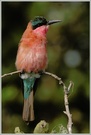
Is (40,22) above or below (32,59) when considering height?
above

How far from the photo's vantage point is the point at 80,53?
139 inches

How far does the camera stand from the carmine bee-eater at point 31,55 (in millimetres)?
1942

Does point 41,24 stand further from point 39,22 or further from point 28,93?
point 28,93

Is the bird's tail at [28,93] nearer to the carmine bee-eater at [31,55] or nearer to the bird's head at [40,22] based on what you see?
the carmine bee-eater at [31,55]

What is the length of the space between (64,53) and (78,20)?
0.28 meters

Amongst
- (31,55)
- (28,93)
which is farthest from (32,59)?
(28,93)

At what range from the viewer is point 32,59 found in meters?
2.01

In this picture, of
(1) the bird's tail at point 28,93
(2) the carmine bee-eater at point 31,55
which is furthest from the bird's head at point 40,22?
(1) the bird's tail at point 28,93

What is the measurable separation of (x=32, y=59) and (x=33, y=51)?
0.04 m

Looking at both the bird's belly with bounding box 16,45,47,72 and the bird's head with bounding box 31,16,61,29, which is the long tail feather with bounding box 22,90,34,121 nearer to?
the bird's belly with bounding box 16,45,47,72

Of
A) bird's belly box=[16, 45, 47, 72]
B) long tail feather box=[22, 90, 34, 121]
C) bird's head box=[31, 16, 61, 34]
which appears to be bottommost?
long tail feather box=[22, 90, 34, 121]

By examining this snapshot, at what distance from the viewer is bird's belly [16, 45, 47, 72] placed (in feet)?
6.39

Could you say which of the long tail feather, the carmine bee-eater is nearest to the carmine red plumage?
the carmine bee-eater

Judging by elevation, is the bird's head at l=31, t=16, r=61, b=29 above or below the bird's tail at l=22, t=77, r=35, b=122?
above
